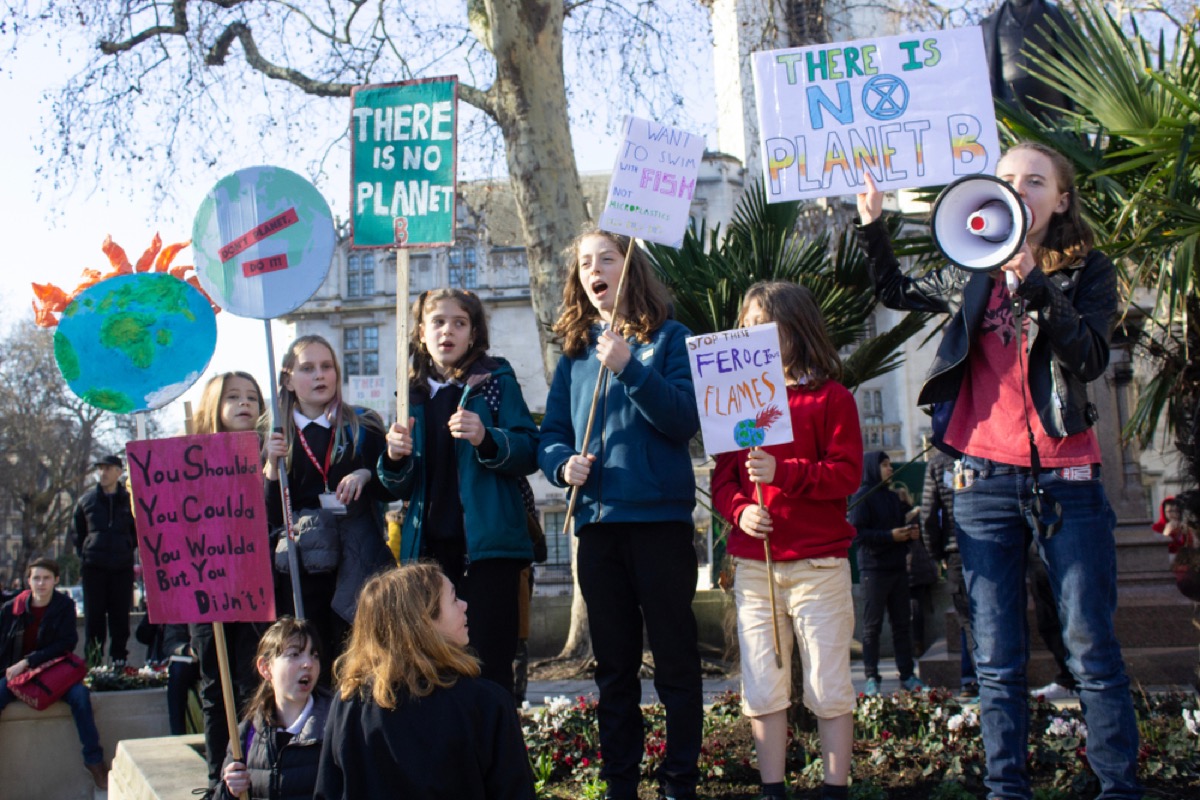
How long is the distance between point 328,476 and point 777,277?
2.33 metres

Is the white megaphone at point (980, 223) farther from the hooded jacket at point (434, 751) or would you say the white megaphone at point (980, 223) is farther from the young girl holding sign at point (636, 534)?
the hooded jacket at point (434, 751)

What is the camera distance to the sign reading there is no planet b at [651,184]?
4.59 metres

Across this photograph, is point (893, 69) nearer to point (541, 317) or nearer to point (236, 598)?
point (236, 598)

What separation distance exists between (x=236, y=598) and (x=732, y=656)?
5239mm

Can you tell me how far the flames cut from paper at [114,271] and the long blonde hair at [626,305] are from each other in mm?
1817

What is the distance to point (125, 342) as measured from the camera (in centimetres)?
528

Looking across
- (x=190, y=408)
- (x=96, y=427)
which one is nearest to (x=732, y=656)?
(x=190, y=408)

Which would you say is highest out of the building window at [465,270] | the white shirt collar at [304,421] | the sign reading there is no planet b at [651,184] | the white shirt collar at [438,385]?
the building window at [465,270]

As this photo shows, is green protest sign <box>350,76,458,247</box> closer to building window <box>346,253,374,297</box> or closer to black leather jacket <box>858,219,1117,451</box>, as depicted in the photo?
black leather jacket <box>858,219,1117,451</box>

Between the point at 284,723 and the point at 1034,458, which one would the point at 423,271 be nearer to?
the point at 284,723

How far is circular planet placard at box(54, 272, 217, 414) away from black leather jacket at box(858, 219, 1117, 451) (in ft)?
9.92

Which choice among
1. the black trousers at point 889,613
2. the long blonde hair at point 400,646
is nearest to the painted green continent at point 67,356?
the long blonde hair at point 400,646

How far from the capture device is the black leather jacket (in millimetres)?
3508

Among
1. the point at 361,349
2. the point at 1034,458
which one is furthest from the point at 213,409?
the point at 361,349
